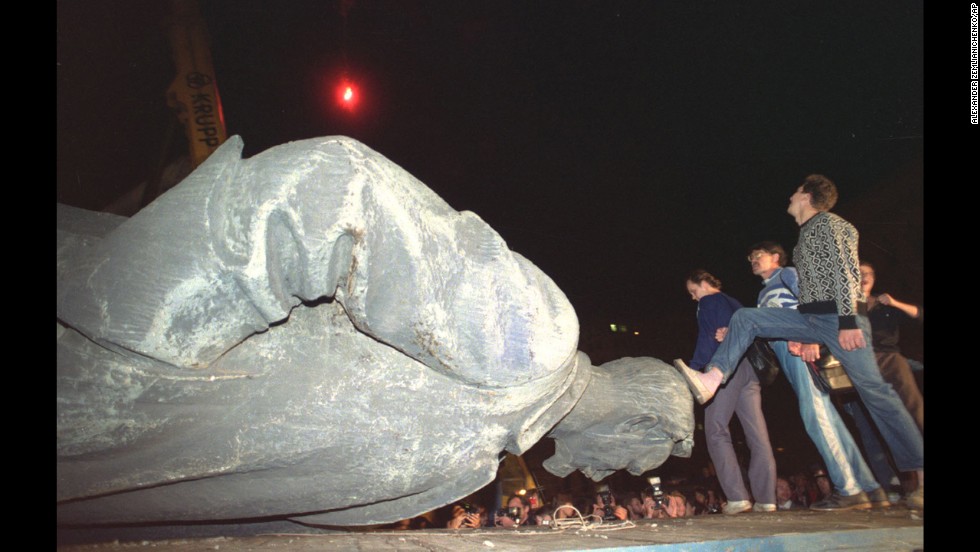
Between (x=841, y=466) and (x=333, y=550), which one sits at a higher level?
(x=333, y=550)

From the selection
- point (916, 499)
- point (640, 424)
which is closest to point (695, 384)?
point (640, 424)

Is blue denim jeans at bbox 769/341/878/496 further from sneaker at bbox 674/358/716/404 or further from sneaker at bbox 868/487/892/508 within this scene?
sneaker at bbox 674/358/716/404

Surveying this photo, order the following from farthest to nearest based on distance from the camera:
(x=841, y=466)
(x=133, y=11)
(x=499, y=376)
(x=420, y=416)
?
(x=133, y=11) → (x=841, y=466) → (x=420, y=416) → (x=499, y=376)

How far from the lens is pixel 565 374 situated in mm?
1272

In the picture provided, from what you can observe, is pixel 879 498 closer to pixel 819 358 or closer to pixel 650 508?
pixel 819 358

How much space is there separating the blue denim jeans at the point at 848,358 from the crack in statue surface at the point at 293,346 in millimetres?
1277

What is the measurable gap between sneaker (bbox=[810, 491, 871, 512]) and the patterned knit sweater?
2.68 ft

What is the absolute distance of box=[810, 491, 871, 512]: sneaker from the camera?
7.80 feet

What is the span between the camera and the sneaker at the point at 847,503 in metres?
2.38

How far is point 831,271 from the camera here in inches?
88.4

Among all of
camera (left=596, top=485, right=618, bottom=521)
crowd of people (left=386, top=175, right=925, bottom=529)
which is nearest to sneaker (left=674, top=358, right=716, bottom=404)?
crowd of people (left=386, top=175, right=925, bottom=529)
